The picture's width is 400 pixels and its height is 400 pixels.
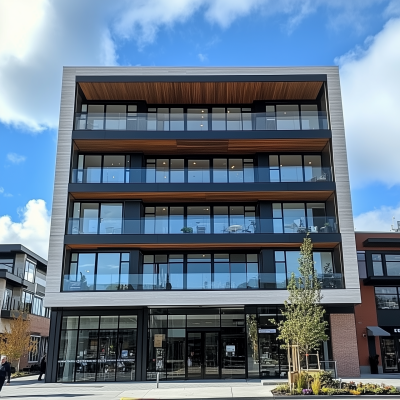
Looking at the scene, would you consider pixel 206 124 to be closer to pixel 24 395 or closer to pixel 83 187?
pixel 83 187

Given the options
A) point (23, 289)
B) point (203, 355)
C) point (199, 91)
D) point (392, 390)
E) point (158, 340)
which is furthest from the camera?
point (23, 289)

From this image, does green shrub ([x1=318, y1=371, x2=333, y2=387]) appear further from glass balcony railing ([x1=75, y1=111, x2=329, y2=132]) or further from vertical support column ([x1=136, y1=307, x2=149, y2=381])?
glass balcony railing ([x1=75, y1=111, x2=329, y2=132])

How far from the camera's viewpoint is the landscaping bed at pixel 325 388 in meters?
16.9

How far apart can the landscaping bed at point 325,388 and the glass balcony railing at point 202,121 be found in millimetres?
14982

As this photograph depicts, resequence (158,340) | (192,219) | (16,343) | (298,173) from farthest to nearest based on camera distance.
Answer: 1. (16,343)
2. (298,173)
3. (192,219)
4. (158,340)

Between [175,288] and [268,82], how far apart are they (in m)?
13.6

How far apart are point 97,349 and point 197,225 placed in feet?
28.1

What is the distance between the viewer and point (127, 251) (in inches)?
1070

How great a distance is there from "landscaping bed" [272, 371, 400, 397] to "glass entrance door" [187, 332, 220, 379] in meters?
7.63

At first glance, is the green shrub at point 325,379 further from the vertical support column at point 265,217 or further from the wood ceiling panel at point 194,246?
the vertical support column at point 265,217

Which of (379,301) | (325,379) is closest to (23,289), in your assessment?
(379,301)

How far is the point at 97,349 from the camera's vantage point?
25.3 m

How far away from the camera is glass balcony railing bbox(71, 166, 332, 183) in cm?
2770

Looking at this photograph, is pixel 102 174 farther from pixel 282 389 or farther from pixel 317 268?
pixel 282 389
